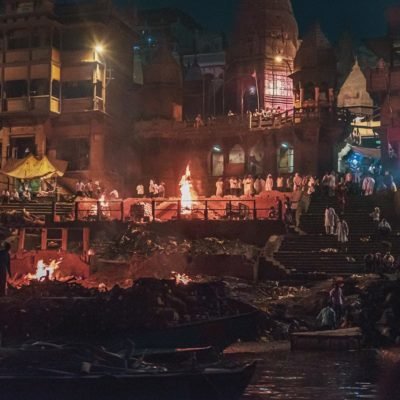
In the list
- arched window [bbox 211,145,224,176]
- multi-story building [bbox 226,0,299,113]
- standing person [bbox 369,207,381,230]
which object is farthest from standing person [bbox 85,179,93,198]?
standing person [bbox 369,207,381,230]

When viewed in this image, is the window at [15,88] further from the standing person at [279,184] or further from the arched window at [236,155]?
the standing person at [279,184]

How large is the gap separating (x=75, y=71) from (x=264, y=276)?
24.7 metres

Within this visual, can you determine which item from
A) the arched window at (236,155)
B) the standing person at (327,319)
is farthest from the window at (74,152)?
the standing person at (327,319)

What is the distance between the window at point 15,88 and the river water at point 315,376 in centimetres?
3426

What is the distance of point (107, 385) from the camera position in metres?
9.32

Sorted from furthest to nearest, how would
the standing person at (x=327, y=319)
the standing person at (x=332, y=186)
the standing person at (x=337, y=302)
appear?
the standing person at (x=332, y=186)
the standing person at (x=337, y=302)
the standing person at (x=327, y=319)

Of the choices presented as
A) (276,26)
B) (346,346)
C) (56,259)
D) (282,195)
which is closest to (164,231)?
(56,259)

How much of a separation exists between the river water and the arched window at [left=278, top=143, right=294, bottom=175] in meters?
29.6

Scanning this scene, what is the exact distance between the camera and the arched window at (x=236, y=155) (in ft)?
154

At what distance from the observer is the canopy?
1640 inches

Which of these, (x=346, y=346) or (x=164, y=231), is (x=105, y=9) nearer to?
(x=164, y=231)

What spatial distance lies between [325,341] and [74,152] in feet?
106

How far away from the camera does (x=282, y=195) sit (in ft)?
122

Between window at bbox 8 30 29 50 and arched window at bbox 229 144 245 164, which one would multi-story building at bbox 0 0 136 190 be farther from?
arched window at bbox 229 144 245 164
